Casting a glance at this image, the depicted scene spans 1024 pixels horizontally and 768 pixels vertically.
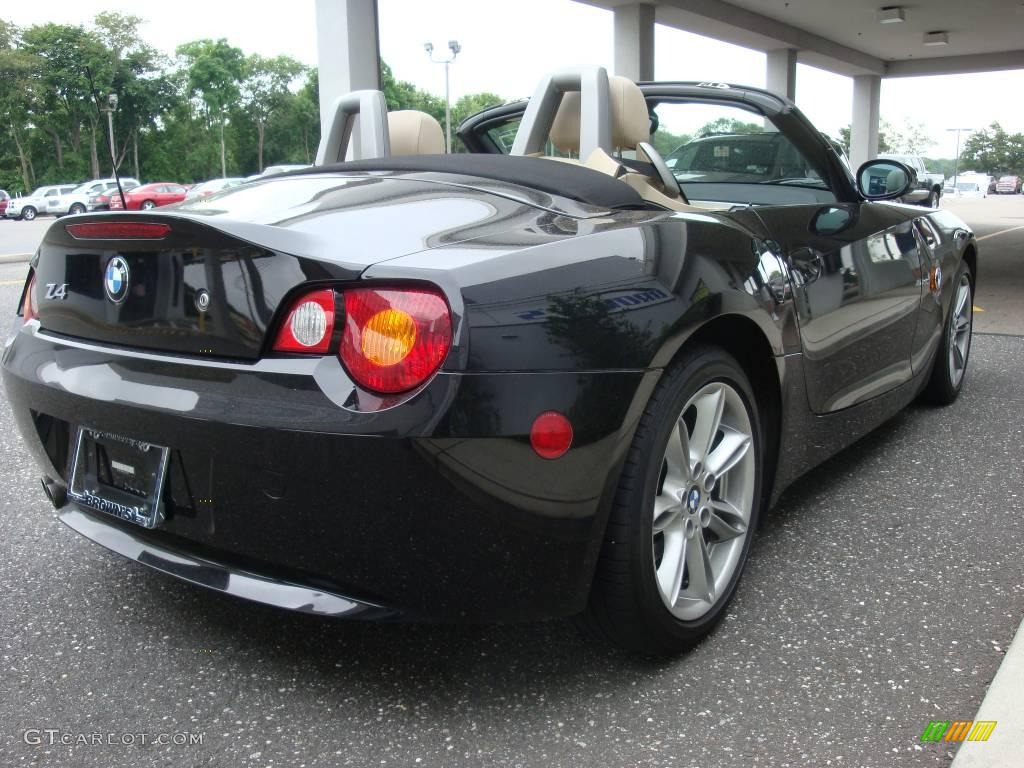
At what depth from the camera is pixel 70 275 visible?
2102 millimetres

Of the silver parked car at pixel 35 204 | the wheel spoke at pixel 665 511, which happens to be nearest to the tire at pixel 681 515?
the wheel spoke at pixel 665 511

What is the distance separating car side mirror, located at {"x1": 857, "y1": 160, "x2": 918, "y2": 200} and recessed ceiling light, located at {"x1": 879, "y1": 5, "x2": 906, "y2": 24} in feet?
66.8

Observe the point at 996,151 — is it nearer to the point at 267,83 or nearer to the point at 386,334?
the point at 267,83

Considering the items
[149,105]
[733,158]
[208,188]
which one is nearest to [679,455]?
[733,158]

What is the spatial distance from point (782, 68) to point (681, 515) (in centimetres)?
2509

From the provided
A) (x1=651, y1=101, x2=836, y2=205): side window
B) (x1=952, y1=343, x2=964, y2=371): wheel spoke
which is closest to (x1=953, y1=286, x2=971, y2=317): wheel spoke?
(x1=952, y1=343, x2=964, y2=371): wheel spoke

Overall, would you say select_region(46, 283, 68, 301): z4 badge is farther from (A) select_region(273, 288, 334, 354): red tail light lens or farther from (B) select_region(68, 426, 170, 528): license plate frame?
(A) select_region(273, 288, 334, 354): red tail light lens

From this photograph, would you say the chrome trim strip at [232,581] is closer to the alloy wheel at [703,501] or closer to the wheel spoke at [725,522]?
the alloy wheel at [703,501]

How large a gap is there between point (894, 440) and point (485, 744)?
2640 mm

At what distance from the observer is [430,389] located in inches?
64.1

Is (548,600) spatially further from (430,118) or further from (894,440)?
(894,440)

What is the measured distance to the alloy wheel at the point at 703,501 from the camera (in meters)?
2.06

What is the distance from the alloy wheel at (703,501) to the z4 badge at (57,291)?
1.36 metres

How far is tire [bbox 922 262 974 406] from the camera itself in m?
4.12
